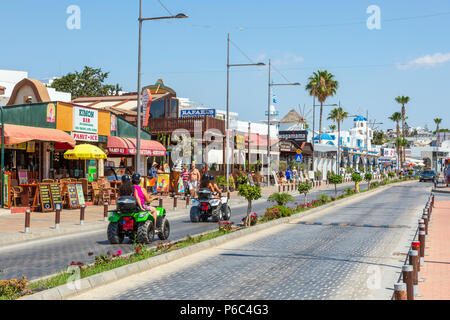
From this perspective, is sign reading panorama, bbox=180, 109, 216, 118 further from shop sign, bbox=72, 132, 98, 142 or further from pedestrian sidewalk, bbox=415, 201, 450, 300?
pedestrian sidewalk, bbox=415, 201, 450, 300

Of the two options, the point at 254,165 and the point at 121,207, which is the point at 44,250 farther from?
the point at 254,165

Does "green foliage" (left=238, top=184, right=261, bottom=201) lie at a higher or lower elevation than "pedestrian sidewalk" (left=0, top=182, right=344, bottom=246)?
higher

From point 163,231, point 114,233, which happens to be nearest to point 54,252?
point 114,233

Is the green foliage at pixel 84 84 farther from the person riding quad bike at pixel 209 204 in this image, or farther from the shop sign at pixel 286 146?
the person riding quad bike at pixel 209 204

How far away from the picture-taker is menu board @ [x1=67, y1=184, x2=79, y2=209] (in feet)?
70.0

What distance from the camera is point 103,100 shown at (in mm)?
42656

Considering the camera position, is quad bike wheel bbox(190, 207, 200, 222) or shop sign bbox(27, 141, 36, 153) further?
shop sign bbox(27, 141, 36, 153)

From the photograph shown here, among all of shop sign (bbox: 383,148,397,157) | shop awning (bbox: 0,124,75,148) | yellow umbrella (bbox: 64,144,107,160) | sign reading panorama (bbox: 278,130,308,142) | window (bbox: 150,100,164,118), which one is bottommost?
yellow umbrella (bbox: 64,144,107,160)

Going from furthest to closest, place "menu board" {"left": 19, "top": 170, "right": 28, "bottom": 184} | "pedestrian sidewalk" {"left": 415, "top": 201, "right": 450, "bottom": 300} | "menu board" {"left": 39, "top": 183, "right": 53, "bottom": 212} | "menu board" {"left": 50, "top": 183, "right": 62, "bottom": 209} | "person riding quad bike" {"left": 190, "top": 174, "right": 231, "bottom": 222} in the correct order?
"menu board" {"left": 19, "top": 170, "right": 28, "bottom": 184}, "menu board" {"left": 50, "top": 183, "right": 62, "bottom": 209}, "menu board" {"left": 39, "top": 183, "right": 53, "bottom": 212}, "person riding quad bike" {"left": 190, "top": 174, "right": 231, "bottom": 222}, "pedestrian sidewalk" {"left": 415, "top": 201, "right": 450, "bottom": 300}

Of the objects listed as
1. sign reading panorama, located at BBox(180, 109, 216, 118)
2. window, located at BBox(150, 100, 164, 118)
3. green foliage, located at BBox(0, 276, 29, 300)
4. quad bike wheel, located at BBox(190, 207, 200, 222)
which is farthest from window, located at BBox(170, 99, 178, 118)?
green foliage, located at BBox(0, 276, 29, 300)

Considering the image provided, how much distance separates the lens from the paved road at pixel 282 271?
8.08 m

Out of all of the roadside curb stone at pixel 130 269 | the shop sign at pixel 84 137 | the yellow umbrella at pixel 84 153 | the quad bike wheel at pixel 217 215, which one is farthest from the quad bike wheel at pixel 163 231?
the shop sign at pixel 84 137

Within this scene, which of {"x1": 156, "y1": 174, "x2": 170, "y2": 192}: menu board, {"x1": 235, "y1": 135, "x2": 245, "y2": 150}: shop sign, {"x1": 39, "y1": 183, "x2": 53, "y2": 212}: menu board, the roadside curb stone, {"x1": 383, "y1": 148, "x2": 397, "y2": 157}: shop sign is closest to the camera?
the roadside curb stone

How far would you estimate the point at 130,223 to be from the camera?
503 inches
